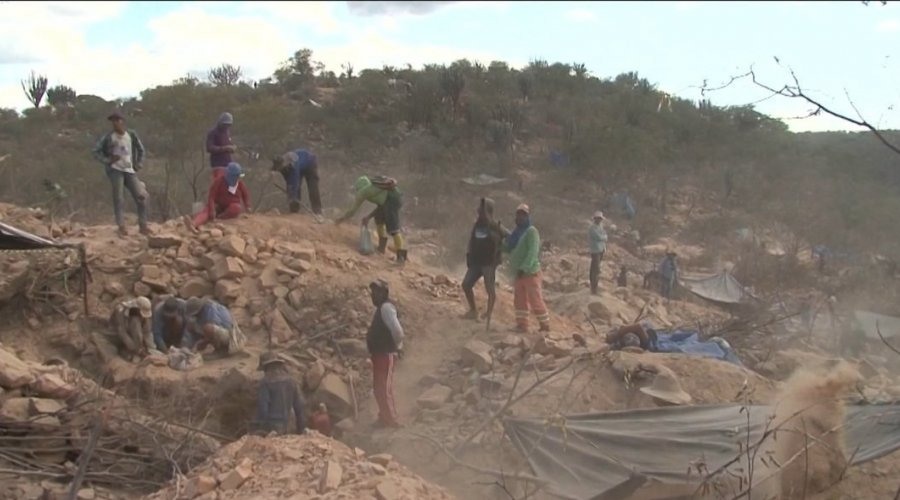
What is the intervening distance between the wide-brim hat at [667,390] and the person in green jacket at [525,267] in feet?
5.42

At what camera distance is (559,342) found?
26.4 feet

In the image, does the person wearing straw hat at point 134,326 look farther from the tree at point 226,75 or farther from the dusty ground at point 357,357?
the tree at point 226,75

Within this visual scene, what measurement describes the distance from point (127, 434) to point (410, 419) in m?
2.21

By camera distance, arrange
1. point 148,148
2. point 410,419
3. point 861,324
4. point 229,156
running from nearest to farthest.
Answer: point 410,419
point 229,156
point 861,324
point 148,148

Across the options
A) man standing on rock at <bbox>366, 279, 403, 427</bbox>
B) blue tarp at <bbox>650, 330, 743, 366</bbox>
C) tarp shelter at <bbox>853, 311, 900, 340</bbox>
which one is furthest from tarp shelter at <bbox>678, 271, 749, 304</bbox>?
man standing on rock at <bbox>366, 279, 403, 427</bbox>

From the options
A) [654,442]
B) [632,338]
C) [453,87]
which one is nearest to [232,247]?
[632,338]

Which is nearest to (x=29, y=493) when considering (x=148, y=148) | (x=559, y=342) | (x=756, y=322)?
(x=559, y=342)

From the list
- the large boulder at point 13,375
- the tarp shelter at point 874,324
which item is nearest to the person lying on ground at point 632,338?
the tarp shelter at point 874,324

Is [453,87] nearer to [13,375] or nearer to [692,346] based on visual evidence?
[692,346]

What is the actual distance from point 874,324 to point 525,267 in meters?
6.35

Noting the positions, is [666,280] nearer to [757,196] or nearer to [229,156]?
[229,156]

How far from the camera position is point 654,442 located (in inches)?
220

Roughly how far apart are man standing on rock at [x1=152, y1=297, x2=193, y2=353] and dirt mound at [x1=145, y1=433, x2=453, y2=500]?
→ 3.06m

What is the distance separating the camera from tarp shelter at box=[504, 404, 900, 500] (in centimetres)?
548
